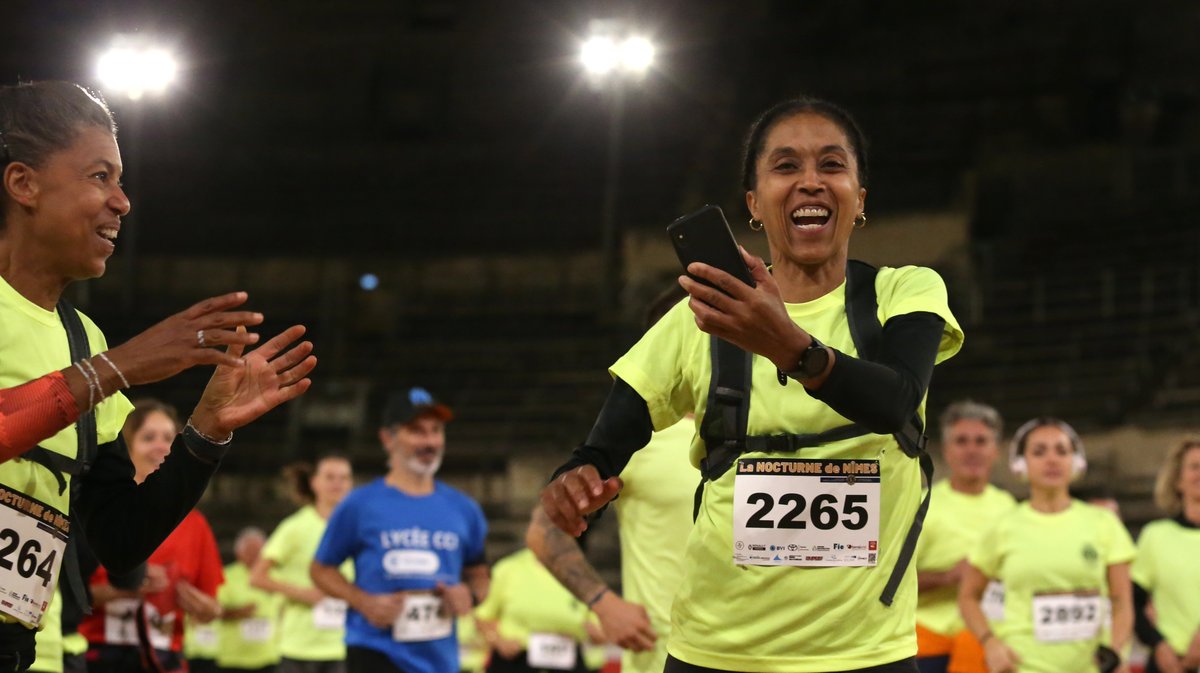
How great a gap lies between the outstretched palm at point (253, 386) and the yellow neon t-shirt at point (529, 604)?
823 centimetres

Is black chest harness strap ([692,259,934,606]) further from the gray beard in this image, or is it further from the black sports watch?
the gray beard

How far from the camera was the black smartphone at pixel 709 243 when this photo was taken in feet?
8.89

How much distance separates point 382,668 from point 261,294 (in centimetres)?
1911

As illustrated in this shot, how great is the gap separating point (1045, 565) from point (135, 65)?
13397 millimetres

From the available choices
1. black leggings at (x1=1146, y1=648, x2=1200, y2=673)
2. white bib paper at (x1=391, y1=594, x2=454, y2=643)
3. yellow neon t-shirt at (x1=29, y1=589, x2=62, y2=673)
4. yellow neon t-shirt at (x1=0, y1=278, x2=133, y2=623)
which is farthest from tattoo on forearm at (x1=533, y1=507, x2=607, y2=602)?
black leggings at (x1=1146, y1=648, x2=1200, y2=673)

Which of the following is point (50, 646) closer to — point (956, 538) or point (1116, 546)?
point (956, 538)

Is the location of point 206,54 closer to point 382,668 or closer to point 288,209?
point 288,209

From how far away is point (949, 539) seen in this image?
26.2 ft

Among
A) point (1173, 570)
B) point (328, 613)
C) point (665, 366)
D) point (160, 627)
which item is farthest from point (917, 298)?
point (328, 613)

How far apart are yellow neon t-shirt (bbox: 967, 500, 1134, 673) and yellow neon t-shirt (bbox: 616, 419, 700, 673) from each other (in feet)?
8.97

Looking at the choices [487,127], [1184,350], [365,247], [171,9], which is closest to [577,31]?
[487,127]

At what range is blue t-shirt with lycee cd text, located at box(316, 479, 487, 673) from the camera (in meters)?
7.32

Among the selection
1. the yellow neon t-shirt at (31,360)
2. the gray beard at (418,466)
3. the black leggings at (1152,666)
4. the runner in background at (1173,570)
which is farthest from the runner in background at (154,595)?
the black leggings at (1152,666)

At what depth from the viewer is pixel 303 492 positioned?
11.3 meters
